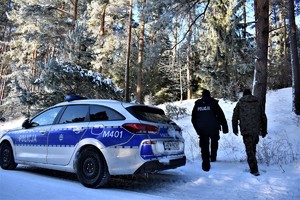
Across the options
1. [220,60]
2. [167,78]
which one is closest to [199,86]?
[167,78]

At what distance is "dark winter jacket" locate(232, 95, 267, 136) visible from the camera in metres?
6.39

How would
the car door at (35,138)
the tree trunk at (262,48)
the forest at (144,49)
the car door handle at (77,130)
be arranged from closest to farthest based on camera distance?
the car door handle at (77,130)
the car door at (35,138)
the tree trunk at (262,48)
the forest at (144,49)

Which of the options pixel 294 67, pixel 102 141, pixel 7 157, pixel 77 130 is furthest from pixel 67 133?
pixel 294 67

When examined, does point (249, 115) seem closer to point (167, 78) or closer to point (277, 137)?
point (277, 137)

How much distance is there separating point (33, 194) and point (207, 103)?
4243 millimetres

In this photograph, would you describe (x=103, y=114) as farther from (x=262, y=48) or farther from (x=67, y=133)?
(x=262, y=48)

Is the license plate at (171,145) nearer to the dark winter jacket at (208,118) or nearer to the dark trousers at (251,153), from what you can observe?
the dark winter jacket at (208,118)

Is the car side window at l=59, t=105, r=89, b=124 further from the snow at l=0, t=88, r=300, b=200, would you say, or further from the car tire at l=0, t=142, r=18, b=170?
the car tire at l=0, t=142, r=18, b=170

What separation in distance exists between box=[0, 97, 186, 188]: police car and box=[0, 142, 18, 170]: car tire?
2.02ft

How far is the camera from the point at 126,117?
5.46 metres

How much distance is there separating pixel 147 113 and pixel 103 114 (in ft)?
2.85

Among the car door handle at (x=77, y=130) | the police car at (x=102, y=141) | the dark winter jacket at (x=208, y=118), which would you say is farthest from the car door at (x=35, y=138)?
the dark winter jacket at (x=208, y=118)

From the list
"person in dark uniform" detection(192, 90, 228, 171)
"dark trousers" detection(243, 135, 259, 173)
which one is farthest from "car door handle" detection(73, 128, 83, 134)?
"dark trousers" detection(243, 135, 259, 173)

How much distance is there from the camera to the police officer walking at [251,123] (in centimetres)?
631
